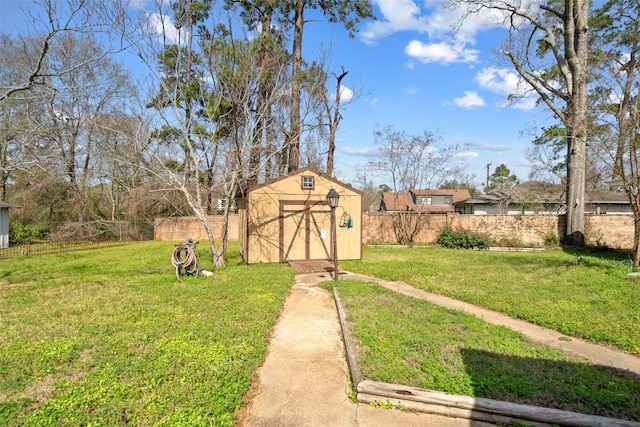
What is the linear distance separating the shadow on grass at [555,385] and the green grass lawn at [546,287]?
125 cm

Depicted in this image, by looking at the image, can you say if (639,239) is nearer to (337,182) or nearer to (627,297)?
(627,297)

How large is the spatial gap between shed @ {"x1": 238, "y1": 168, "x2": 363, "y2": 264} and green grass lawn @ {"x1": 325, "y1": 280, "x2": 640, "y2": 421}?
6093 mm

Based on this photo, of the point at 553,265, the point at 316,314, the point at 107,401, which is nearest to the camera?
the point at 107,401

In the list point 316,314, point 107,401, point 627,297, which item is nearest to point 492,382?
point 316,314

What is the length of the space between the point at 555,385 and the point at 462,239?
13609 mm

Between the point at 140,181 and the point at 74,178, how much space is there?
499 cm

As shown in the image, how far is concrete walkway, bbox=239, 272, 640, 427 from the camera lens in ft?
9.05

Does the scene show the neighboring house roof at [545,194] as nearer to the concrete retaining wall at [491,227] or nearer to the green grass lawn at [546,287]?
the concrete retaining wall at [491,227]

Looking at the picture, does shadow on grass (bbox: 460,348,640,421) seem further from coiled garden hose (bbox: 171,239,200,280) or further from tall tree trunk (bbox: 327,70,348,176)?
tall tree trunk (bbox: 327,70,348,176)

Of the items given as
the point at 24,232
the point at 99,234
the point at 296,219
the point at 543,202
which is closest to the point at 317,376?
the point at 296,219

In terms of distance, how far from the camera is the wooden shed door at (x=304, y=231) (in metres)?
11.1

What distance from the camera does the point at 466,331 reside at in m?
4.65

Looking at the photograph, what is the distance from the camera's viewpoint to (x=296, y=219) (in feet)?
36.6

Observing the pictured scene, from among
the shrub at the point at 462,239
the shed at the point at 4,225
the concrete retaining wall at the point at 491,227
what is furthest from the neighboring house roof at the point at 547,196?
the shed at the point at 4,225
